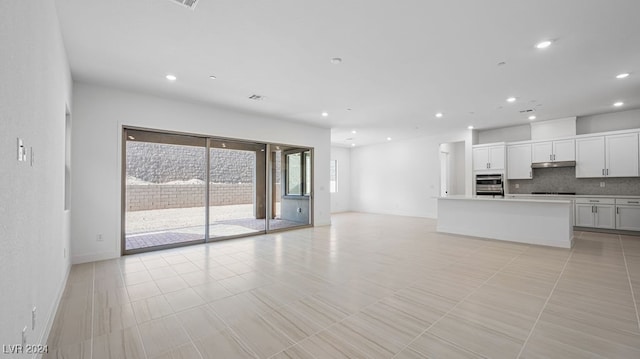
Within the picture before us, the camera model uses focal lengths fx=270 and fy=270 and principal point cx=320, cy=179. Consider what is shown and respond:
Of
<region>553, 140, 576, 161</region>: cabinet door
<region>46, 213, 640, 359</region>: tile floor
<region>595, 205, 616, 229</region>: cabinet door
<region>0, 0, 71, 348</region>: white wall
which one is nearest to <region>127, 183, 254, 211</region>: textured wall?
<region>46, 213, 640, 359</region>: tile floor

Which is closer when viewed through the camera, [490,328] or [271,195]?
[490,328]

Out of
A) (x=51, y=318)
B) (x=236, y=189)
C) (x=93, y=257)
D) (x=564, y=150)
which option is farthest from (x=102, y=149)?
(x=564, y=150)

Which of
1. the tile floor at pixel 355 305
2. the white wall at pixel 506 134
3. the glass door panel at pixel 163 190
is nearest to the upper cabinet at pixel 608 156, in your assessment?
the white wall at pixel 506 134

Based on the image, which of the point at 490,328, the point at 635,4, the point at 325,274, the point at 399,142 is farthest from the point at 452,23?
the point at 399,142

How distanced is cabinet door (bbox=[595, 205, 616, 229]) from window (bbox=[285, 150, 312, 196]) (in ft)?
23.8

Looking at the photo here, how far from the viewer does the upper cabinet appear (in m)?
6.21

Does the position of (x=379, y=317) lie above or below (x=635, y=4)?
below

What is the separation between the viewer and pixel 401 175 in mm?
10484

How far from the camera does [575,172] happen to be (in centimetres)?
705

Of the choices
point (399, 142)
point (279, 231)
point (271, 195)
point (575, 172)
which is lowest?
point (279, 231)

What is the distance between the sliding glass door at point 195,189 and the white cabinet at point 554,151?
689cm

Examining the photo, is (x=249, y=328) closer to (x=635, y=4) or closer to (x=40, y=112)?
(x=40, y=112)

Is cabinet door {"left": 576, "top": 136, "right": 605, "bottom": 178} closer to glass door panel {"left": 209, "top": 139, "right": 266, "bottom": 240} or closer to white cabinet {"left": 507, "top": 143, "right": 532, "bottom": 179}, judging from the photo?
white cabinet {"left": 507, "top": 143, "right": 532, "bottom": 179}

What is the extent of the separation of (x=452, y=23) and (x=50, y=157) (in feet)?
13.8
